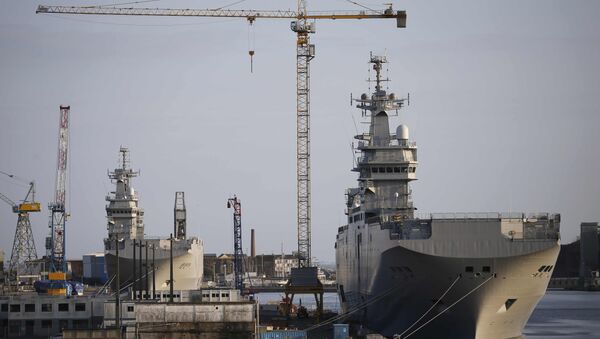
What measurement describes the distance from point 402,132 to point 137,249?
33370 mm

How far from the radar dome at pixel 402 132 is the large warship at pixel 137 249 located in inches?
1092

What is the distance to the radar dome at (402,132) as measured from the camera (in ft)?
260

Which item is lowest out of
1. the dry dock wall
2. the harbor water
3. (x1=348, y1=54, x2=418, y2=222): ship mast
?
the harbor water

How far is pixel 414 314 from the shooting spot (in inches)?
2574

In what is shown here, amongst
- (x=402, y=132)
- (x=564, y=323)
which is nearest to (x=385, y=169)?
(x=402, y=132)

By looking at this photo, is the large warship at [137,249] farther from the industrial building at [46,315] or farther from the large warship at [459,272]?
the large warship at [459,272]

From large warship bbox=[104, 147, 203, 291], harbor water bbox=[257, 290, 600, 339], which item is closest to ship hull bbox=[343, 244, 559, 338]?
harbor water bbox=[257, 290, 600, 339]

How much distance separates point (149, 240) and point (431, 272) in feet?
153

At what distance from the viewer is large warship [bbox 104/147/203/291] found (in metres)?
101

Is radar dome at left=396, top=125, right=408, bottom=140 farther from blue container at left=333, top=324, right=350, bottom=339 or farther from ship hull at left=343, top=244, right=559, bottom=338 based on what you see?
blue container at left=333, top=324, right=350, bottom=339

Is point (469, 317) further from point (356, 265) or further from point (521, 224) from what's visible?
point (356, 265)

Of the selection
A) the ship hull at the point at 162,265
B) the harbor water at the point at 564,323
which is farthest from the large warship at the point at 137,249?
the harbor water at the point at 564,323

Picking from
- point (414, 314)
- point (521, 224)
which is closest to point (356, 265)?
point (414, 314)

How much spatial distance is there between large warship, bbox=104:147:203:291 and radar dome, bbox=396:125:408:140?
1092 inches
